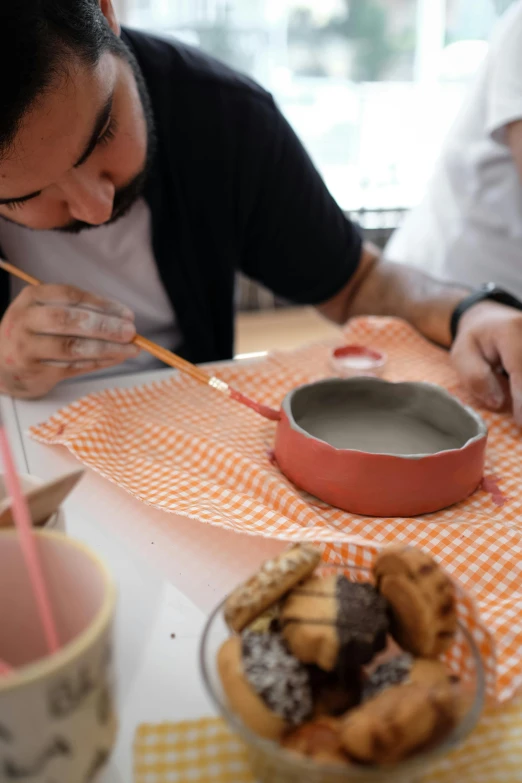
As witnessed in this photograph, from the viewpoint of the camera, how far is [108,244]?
3.83ft

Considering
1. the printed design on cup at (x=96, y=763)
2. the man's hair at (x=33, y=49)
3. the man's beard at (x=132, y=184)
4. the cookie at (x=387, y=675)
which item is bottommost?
the printed design on cup at (x=96, y=763)

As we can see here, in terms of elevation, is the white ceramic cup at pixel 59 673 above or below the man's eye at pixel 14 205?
below

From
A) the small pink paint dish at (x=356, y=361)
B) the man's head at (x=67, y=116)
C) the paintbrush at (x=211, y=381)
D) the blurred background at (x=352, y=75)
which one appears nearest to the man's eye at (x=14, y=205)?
the man's head at (x=67, y=116)

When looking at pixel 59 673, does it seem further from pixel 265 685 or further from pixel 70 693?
pixel 265 685

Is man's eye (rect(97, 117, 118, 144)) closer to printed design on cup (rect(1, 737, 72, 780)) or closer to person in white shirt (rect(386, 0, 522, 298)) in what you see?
printed design on cup (rect(1, 737, 72, 780))

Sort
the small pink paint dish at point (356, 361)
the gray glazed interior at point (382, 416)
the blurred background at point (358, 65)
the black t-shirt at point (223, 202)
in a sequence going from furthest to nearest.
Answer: the blurred background at point (358, 65) → the black t-shirt at point (223, 202) → the small pink paint dish at point (356, 361) → the gray glazed interior at point (382, 416)

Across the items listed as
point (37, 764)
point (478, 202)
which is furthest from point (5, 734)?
point (478, 202)

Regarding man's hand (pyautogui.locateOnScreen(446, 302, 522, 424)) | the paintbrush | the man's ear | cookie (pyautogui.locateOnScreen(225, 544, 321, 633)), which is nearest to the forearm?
man's hand (pyautogui.locateOnScreen(446, 302, 522, 424))

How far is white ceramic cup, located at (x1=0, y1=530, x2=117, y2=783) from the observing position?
→ 0.99 ft

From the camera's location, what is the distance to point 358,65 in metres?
2.90

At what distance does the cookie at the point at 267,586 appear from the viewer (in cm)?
41

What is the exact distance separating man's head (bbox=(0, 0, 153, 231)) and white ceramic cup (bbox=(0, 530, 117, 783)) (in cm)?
45

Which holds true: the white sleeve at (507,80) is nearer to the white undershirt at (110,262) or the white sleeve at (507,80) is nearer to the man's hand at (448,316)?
the man's hand at (448,316)

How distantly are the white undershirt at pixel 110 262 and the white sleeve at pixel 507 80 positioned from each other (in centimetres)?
69
